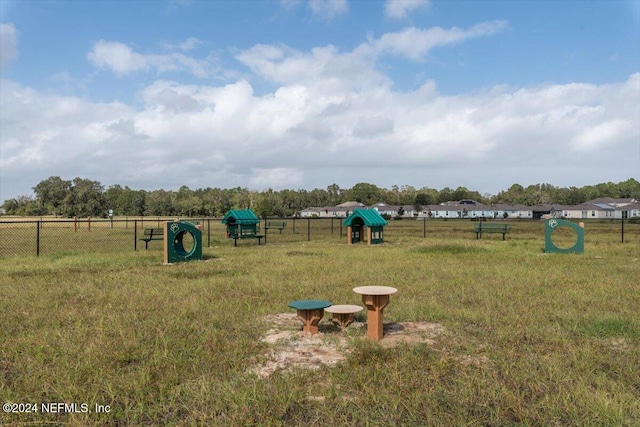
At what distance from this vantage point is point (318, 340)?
18.5 feet

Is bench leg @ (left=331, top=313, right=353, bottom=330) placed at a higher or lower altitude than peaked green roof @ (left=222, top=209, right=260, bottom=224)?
lower

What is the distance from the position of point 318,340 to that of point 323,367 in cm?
99

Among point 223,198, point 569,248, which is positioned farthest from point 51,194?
point 569,248

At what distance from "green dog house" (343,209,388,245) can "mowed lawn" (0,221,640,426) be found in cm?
1073

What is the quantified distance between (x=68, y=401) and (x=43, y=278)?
7.87 m

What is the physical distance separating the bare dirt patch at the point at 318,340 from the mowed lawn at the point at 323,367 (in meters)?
0.13

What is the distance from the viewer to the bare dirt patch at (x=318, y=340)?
15.8ft

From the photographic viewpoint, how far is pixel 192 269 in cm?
1227

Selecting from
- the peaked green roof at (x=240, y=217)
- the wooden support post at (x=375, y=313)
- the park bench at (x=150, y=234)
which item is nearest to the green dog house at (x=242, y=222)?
the peaked green roof at (x=240, y=217)

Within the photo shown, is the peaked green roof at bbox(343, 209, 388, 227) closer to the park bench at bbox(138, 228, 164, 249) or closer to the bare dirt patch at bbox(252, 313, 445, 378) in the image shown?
the park bench at bbox(138, 228, 164, 249)

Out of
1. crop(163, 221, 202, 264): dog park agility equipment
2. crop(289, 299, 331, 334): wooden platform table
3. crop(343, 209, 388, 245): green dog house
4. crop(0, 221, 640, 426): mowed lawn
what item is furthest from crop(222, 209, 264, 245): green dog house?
crop(289, 299, 331, 334): wooden platform table

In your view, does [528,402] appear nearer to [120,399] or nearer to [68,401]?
[120,399]

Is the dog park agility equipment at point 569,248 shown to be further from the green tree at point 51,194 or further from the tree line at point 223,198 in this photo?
the green tree at point 51,194

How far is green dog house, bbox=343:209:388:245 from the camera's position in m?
21.1
